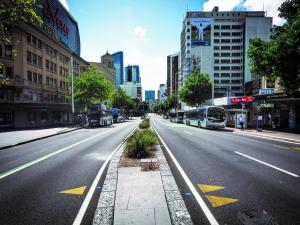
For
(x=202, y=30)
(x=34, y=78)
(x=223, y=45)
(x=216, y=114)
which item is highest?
(x=202, y=30)

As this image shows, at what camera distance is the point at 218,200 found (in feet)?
18.2

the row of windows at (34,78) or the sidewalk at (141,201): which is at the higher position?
the row of windows at (34,78)

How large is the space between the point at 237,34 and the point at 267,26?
12053 mm

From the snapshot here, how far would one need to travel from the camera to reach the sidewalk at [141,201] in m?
4.50

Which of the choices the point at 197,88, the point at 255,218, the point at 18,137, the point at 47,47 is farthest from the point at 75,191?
the point at 197,88

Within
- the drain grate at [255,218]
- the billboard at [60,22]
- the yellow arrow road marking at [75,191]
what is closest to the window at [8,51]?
the billboard at [60,22]

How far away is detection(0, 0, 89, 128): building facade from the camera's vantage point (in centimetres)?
3516

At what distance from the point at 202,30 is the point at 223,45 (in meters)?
11.5

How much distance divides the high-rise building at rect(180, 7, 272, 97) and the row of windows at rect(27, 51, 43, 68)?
67326 millimetres

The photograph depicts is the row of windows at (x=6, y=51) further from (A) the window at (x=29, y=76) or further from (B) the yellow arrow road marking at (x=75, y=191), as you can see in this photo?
(B) the yellow arrow road marking at (x=75, y=191)

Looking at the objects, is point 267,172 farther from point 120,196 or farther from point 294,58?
point 294,58

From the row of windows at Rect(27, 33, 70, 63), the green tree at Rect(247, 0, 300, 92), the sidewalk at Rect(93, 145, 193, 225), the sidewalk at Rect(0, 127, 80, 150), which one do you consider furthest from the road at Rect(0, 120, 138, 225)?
the row of windows at Rect(27, 33, 70, 63)

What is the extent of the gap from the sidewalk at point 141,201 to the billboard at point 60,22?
4376 cm

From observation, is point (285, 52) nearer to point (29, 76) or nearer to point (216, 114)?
point (216, 114)
